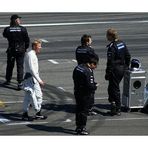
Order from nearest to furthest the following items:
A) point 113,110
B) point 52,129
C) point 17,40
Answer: point 52,129 → point 113,110 → point 17,40

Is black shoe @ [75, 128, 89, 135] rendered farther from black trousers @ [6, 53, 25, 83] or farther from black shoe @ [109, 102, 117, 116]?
black trousers @ [6, 53, 25, 83]

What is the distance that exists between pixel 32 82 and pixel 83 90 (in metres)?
1.71

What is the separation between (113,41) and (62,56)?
26.7ft

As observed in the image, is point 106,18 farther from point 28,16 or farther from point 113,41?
point 113,41

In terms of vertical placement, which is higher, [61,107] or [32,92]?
[32,92]

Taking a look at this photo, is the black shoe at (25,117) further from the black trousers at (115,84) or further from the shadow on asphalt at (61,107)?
the black trousers at (115,84)

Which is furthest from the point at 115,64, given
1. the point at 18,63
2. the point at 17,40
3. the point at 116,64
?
the point at 18,63

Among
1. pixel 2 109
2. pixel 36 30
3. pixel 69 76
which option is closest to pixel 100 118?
pixel 2 109

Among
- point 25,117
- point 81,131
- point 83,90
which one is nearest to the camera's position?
point 83,90

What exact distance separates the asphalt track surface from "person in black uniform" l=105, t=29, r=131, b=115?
40 centimetres

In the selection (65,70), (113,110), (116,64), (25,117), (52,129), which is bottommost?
(52,129)

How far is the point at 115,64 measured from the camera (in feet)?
51.7

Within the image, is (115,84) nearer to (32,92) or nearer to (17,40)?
(32,92)
